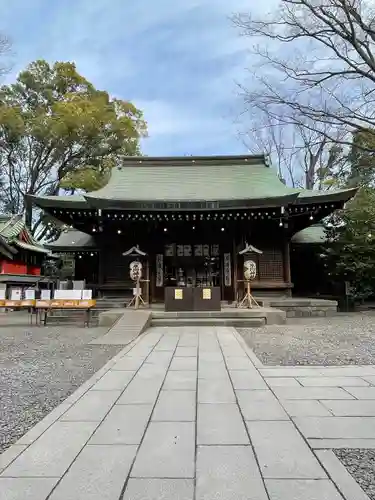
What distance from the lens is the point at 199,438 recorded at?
2738 millimetres

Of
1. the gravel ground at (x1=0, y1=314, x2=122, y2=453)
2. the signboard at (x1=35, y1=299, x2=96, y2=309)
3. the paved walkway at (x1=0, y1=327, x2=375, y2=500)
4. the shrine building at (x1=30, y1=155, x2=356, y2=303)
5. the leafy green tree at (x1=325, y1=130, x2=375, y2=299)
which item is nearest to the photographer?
the paved walkway at (x1=0, y1=327, x2=375, y2=500)

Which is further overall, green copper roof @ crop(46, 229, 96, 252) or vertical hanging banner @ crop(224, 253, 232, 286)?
green copper roof @ crop(46, 229, 96, 252)

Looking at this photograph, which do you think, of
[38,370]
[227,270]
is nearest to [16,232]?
[227,270]

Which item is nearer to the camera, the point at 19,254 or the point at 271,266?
the point at 271,266

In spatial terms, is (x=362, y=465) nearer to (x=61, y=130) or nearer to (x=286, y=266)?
(x=286, y=266)

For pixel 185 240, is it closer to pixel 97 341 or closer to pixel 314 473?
pixel 97 341

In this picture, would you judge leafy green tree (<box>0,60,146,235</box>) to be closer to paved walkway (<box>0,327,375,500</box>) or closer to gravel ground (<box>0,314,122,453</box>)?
gravel ground (<box>0,314,122,453</box>)

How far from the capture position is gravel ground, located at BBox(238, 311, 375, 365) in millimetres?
5844

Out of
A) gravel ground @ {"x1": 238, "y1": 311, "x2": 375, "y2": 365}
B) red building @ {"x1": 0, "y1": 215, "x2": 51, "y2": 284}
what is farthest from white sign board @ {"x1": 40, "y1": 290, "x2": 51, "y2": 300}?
red building @ {"x1": 0, "y1": 215, "x2": 51, "y2": 284}

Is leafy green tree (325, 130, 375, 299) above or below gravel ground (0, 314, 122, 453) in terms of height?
above

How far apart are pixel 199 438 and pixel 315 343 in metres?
5.32

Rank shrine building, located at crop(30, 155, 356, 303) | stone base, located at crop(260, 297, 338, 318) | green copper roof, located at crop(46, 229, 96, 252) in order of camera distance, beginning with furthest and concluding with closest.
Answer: green copper roof, located at crop(46, 229, 96, 252)
stone base, located at crop(260, 297, 338, 318)
shrine building, located at crop(30, 155, 356, 303)

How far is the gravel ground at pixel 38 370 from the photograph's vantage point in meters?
3.45

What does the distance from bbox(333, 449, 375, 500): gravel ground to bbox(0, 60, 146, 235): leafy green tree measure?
2265 cm
